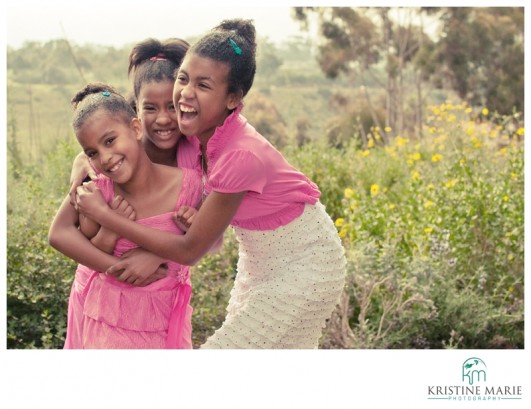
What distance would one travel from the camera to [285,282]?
2.96 meters

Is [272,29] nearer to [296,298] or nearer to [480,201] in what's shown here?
[480,201]

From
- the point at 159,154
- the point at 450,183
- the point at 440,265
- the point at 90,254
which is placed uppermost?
the point at 159,154

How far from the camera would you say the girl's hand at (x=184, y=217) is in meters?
2.88

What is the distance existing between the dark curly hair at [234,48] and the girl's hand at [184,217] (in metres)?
0.42

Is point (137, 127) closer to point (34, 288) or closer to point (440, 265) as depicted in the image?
point (34, 288)

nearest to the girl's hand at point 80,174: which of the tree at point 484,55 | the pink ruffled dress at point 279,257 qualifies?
the pink ruffled dress at point 279,257

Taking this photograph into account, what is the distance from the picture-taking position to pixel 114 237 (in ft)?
9.47

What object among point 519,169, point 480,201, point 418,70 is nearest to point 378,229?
point 480,201

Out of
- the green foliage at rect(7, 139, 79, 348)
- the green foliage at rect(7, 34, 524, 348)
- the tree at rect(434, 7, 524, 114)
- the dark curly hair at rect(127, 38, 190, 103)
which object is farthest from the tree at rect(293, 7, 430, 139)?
the dark curly hair at rect(127, 38, 190, 103)

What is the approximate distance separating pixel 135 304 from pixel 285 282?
20.5 inches

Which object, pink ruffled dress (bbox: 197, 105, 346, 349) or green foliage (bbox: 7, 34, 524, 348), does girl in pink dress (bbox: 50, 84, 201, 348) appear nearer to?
pink ruffled dress (bbox: 197, 105, 346, 349)

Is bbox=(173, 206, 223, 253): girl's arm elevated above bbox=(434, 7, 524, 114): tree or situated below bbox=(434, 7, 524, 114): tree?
above

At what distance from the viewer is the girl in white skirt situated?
2.82m

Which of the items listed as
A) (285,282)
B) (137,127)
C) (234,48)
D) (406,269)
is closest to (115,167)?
(137,127)
